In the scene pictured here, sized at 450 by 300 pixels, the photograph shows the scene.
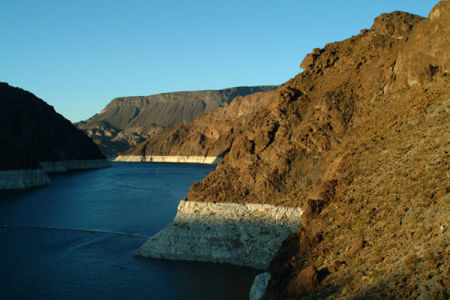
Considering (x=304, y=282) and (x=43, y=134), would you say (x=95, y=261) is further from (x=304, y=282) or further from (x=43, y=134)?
(x=43, y=134)

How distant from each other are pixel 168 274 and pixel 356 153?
1407cm

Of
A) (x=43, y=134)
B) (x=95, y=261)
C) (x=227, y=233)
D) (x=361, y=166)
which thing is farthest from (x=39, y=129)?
(x=361, y=166)

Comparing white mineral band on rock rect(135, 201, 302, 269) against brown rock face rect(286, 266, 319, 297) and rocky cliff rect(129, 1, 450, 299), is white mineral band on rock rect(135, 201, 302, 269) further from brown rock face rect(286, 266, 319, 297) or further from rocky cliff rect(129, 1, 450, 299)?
brown rock face rect(286, 266, 319, 297)

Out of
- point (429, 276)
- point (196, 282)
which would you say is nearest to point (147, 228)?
point (196, 282)

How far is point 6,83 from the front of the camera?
150m

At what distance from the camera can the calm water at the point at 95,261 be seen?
77.8ft

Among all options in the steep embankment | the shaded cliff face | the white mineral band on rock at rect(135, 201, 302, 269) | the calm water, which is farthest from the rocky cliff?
the shaded cliff face

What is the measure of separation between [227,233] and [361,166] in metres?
9.82

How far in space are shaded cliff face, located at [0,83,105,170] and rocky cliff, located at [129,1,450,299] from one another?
382 feet

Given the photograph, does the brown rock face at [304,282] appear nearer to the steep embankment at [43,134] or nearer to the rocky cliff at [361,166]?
the rocky cliff at [361,166]

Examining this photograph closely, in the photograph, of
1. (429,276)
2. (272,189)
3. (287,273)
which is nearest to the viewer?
(429,276)

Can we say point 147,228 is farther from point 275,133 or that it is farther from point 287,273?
point 287,273

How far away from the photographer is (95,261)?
31016 millimetres

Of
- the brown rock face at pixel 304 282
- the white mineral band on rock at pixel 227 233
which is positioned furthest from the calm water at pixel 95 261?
the brown rock face at pixel 304 282
